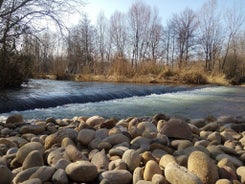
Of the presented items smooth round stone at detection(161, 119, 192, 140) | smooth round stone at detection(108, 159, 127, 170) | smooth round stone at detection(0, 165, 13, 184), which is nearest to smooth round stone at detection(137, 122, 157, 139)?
smooth round stone at detection(161, 119, 192, 140)

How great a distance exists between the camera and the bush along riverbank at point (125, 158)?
257 cm

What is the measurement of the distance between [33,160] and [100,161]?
2.01 feet

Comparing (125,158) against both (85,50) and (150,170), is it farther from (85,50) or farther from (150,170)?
(85,50)

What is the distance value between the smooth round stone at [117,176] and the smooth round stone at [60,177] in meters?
0.30

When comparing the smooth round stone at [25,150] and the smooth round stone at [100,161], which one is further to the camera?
the smooth round stone at [25,150]

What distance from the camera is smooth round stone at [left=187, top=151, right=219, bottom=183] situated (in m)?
2.55

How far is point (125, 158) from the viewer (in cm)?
293

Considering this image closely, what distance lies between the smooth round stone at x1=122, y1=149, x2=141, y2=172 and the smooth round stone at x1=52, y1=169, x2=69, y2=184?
1.94 feet

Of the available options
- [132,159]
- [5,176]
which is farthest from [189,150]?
[5,176]

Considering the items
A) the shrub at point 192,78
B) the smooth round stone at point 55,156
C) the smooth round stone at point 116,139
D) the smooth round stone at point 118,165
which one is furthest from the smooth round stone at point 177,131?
the shrub at point 192,78

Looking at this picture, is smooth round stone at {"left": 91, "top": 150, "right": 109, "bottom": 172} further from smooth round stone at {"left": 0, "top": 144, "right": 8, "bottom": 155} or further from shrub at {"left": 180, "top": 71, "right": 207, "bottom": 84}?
shrub at {"left": 180, "top": 71, "right": 207, "bottom": 84}

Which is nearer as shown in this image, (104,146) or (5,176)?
(5,176)

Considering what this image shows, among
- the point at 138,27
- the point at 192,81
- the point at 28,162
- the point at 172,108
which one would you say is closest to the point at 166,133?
the point at 28,162

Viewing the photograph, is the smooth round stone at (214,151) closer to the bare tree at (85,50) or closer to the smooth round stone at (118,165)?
the smooth round stone at (118,165)
